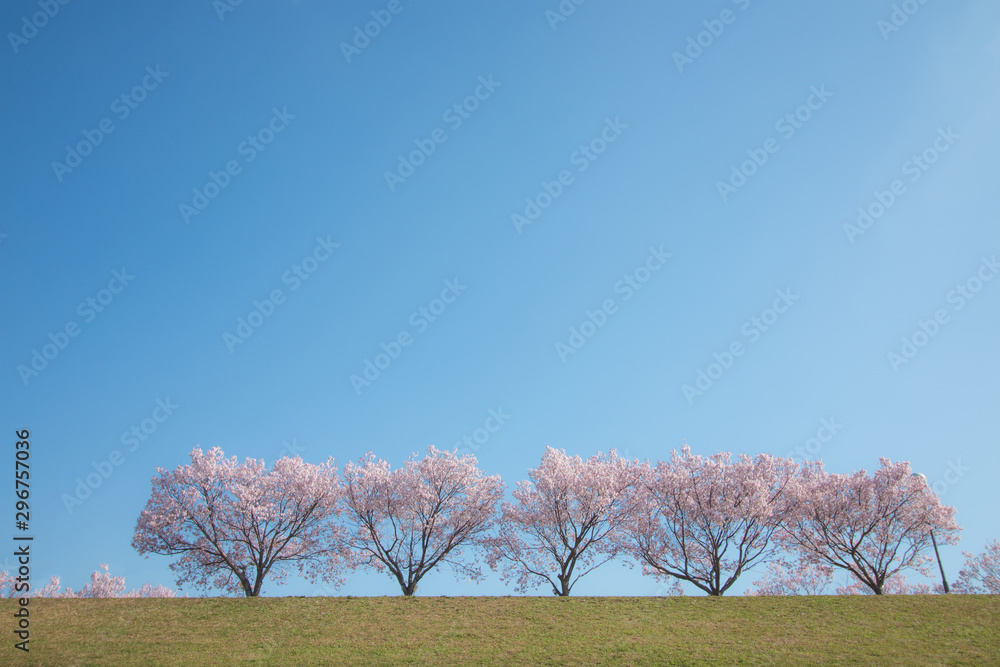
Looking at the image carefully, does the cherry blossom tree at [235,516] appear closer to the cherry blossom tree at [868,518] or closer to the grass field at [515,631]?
the grass field at [515,631]

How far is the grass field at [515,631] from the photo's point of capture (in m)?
25.9

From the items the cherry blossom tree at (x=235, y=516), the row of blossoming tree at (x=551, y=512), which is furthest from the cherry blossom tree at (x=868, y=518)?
the cherry blossom tree at (x=235, y=516)

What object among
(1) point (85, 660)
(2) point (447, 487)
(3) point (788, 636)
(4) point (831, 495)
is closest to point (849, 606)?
(3) point (788, 636)

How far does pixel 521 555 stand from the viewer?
4794cm

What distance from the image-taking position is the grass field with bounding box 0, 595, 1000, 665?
2591 centimetres

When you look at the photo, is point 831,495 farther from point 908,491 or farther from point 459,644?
point 459,644

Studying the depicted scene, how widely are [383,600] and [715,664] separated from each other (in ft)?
60.3

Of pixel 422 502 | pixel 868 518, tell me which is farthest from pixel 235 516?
pixel 868 518

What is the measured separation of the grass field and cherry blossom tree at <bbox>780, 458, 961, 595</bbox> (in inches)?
A: 505

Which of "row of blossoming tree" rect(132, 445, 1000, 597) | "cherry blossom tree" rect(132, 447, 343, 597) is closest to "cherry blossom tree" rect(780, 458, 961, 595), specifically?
"row of blossoming tree" rect(132, 445, 1000, 597)

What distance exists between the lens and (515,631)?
2952cm

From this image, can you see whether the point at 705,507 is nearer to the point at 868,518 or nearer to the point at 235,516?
the point at 868,518

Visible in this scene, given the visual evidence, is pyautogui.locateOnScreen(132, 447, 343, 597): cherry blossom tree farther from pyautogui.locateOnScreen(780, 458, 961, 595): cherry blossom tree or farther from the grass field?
pyautogui.locateOnScreen(780, 458, 961, 595): cherry blossom tree

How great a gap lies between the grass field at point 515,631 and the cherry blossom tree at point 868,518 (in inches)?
505
